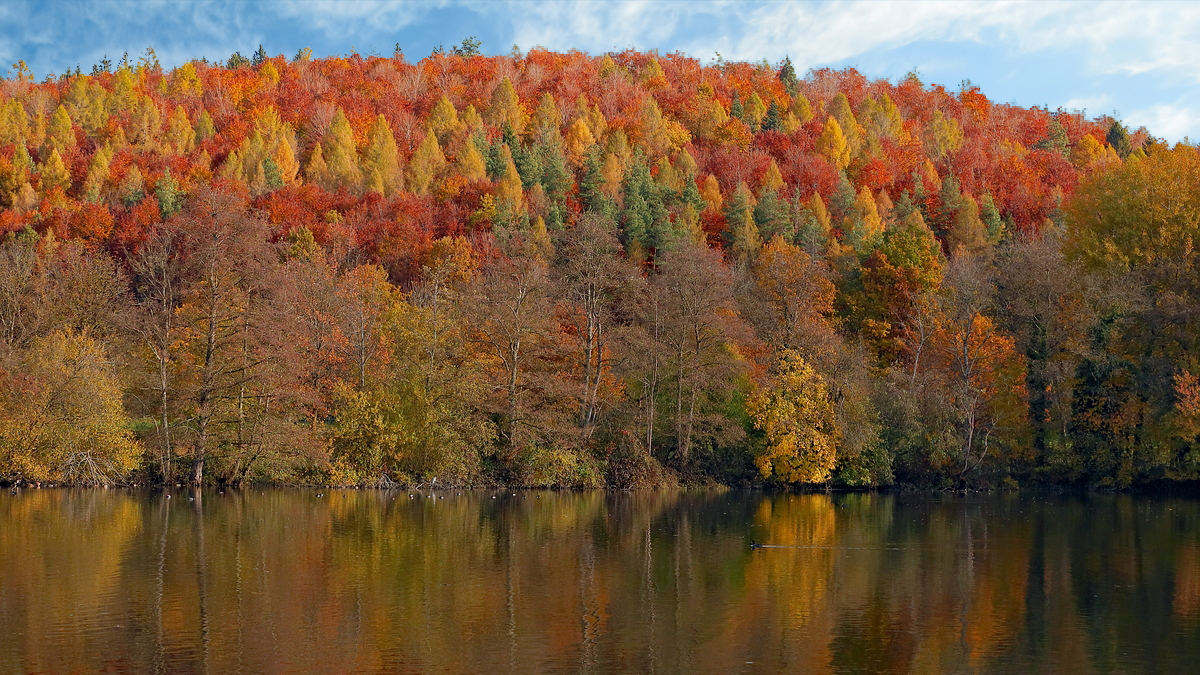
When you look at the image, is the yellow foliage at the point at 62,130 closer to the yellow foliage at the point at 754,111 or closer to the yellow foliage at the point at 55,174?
the yellow foliage at the point at 55,174

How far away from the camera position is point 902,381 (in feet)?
194

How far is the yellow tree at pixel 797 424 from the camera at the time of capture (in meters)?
55.0

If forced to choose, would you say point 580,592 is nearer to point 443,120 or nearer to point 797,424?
point 797,424

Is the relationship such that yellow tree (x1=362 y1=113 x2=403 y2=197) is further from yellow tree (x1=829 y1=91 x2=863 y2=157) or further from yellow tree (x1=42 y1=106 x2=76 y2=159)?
yellow tree (x1=829 y1=91 x2=863 y2=157)

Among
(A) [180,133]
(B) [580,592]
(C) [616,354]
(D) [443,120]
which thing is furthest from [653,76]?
(B) [580,592]

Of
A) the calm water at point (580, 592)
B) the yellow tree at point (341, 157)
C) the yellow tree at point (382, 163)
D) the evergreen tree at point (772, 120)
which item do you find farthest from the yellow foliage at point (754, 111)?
the calm water at point (580, 592)

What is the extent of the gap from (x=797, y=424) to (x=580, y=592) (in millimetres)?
33033

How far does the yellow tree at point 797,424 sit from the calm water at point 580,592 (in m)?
13.5

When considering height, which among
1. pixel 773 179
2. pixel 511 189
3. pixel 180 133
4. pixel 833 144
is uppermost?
pixel 180 133

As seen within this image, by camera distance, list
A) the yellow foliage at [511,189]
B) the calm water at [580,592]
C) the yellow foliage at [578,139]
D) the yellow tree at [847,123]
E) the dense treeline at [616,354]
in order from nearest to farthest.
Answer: the calm water at [580,592]
the dense treeline at [616,354]
the yellow foliage at [511,189]
the yellow foliage at [578,139]
the yellow tree at [847,123]

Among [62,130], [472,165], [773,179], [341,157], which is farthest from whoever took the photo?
[62,130]

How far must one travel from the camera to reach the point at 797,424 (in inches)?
2165

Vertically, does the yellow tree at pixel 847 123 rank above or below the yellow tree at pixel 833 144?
above

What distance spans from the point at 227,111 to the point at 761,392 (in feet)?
313
